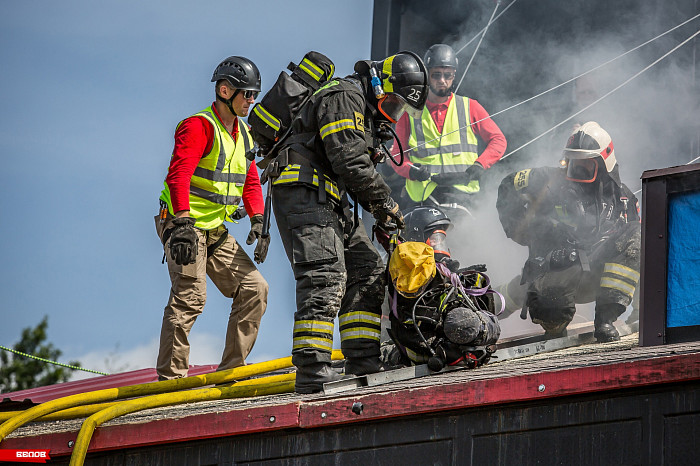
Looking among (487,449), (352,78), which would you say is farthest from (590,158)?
(487,449)

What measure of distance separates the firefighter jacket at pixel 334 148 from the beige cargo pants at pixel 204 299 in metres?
1.05

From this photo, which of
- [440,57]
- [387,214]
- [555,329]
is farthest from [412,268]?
[440,57]

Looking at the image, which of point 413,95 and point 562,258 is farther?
point 562,258

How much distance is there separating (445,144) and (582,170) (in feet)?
7.02

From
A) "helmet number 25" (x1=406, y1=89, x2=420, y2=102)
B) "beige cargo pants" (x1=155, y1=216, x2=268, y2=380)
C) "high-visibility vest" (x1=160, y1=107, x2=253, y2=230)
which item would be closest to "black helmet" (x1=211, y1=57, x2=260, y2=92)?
"high-visibility vest" (x1=160, y1=107, x2=253, y2=230)

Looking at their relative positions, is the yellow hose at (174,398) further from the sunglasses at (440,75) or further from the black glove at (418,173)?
the sunglasses at (440,75)

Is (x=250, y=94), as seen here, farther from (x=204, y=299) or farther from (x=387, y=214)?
(x=387, y=214)

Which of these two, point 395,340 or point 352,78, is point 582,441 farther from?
point 352,78

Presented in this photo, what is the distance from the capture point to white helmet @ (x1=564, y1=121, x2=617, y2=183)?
6227 millimetres

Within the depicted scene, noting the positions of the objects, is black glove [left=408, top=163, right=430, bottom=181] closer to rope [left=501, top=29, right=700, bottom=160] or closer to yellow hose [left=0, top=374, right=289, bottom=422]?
rope [left=501, top=29, right=700, bottom=160]

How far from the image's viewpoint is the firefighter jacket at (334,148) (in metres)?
4.65

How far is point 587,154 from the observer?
622 centimetres

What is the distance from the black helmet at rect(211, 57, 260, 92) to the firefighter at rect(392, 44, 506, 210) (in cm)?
258

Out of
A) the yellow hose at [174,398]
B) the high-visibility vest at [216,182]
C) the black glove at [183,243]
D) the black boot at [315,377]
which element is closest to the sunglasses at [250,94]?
the high-visibility vest at [216,182]
